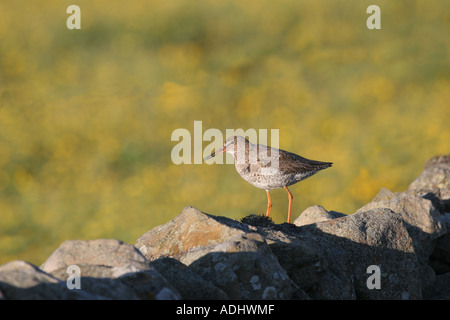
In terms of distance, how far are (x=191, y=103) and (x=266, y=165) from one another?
264 inches

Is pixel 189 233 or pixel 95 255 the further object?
pixel 189 233

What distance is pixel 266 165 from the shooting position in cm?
1077

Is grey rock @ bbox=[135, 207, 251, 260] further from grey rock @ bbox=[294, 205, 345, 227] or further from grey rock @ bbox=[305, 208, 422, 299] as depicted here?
grey rock @ bbox=[294, 205, 345, 227]

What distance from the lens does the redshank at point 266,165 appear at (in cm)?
1077

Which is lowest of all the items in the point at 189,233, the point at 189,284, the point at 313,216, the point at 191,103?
the point at 313,216

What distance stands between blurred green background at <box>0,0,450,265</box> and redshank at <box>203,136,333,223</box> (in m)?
5.08

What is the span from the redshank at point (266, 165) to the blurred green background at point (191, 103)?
5076mm

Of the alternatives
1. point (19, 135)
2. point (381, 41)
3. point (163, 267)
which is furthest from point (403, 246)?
point (19, 135)

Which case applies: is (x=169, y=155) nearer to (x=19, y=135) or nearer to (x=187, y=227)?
(x=19, y=135)

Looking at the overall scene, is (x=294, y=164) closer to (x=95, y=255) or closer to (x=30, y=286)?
(x=95, y=255)

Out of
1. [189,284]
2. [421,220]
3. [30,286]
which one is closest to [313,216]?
[421,220]

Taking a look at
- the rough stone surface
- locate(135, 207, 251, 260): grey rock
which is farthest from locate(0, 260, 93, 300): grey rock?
locate(135, 207, 251, 260): grey rock

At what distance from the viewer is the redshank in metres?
10.8
